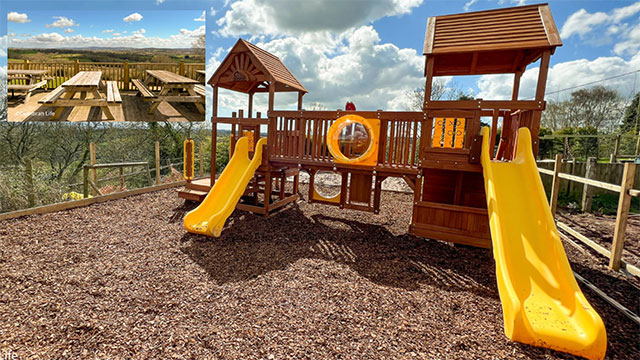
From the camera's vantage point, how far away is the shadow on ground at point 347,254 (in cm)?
412

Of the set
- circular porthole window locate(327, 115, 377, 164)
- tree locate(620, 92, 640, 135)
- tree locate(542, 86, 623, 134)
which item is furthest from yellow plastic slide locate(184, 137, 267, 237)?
tree locate(620, 92, 640, 135)

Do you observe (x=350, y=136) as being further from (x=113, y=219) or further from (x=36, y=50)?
(x=36, y=50)

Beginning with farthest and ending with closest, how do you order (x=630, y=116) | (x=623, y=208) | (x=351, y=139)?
(x=630, y=116)
(x=351, y=139)
(x=623, y=208)

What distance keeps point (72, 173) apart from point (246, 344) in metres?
19.9

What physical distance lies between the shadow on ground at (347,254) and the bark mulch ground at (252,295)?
0.10 ft

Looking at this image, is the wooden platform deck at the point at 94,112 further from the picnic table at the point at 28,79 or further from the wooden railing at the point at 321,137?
the wooden railing at the point at 321,137

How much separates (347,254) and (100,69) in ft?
35.5

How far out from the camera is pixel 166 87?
409 inches

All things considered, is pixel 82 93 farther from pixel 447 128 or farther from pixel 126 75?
pixel 447 128

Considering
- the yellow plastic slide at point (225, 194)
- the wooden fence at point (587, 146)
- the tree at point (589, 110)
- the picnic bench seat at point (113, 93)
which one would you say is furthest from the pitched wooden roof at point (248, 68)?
the tree at point (589, 110)

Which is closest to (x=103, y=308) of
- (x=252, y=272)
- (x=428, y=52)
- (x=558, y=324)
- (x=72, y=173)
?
(x=252, y=272)

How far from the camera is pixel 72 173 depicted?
56.9ft

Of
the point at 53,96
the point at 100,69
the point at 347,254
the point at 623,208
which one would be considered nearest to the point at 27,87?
the point at 53,96

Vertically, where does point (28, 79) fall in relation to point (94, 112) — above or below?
above
